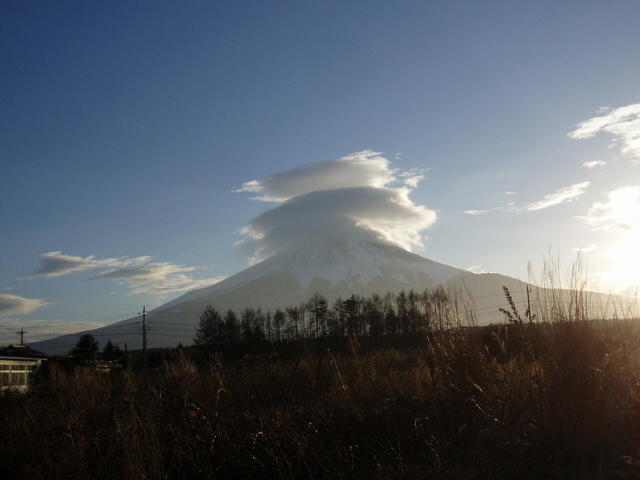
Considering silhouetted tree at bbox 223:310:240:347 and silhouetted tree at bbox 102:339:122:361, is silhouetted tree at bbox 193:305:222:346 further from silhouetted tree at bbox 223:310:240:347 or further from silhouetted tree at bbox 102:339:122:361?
silhouetted tree at bbox 102:339:122:361

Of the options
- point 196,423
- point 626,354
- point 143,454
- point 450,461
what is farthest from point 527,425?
point 143,454

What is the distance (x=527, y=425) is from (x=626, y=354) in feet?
4.34

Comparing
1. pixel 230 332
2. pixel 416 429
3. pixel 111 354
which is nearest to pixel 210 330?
pixel 230 332

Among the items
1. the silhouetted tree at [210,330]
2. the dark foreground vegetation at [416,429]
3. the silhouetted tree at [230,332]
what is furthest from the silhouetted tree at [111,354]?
the silhouetted tree at [210,330]

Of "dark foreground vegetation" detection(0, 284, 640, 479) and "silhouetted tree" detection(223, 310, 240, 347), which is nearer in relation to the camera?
"dark foreground vegetation" detection(0, 284, 640, 479)

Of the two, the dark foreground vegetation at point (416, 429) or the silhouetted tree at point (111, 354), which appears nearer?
the dark foreground vegetation at point (416, 429)

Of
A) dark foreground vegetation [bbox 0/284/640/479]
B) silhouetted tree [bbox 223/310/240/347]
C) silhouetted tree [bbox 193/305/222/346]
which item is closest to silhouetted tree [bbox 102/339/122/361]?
dark foreground vegetation [bbox 0/284/640/479]

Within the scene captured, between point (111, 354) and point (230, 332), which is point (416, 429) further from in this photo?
point (230, 332)

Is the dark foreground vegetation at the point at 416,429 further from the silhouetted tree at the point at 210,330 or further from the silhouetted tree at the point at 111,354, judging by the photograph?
the silhouetted tree at the point at 210,330

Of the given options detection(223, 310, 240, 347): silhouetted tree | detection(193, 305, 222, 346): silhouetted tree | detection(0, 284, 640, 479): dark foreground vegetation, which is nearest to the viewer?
detection(0, 284, 640, 479): dark foreground vegetation

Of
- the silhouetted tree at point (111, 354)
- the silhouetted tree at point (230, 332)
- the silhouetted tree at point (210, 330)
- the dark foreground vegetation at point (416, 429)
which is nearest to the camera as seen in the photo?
the dark foreground vegetation at point (416, 429)

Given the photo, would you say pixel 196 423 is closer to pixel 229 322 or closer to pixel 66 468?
pixel 66 468

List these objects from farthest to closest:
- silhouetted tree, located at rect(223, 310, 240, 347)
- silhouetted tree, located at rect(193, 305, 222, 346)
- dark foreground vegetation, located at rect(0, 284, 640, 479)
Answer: silhouetted tree, located at rect(193, 305, 222, 346) → silhouetted tree, located at rect(223, 310, 240, 347) → dark foreground vegetation, located at rect(0, 284, 640, 479)

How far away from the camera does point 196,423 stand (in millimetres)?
3820
